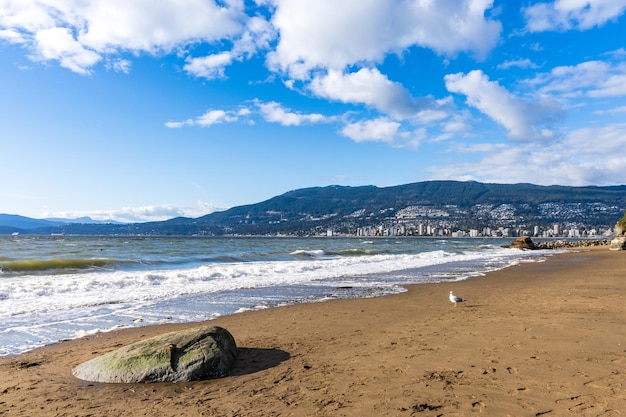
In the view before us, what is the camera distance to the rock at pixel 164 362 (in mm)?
6456

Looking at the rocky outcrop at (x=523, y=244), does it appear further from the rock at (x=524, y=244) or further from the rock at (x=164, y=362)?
the rock at (x=164, y=362)

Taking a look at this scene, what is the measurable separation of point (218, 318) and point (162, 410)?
6.19 meters

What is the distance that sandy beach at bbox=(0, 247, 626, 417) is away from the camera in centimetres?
516

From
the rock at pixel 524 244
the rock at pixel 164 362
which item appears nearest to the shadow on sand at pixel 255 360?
the rock at pixel 164 362

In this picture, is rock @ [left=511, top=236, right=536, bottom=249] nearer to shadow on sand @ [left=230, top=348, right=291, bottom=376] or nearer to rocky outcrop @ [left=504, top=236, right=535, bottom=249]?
rocky outcrop @ [left=504, top=236, right=535, bottom=249]

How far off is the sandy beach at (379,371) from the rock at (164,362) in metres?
0.19

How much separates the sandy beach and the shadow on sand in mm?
21

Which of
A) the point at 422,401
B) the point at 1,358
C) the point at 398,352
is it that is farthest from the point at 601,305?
the point at 1,358

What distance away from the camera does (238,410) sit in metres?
5.20

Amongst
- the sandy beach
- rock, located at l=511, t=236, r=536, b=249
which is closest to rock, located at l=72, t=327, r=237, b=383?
the sandy beach

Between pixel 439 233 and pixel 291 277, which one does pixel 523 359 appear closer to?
pixel 291 277

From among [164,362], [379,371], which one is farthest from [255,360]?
[379,371]

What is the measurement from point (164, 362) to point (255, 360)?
1.57 metres

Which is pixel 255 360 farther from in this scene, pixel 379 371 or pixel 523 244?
pixel 523 244
